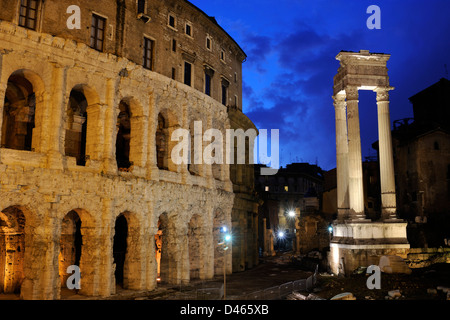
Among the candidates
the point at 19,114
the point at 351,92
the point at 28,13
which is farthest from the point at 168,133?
the point at 351,92

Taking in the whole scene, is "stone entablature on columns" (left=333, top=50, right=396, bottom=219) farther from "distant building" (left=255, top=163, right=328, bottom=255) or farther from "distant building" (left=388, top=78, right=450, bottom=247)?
"distant building" (left=255, top=163, right=328, bottom=255)

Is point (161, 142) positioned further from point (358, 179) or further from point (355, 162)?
point (358, 179)

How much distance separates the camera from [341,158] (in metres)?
26.4

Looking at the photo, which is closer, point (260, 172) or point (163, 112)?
point (163, 112)

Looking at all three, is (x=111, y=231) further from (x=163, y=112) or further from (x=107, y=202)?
(x=163, y=112)

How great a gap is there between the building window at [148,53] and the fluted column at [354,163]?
12.6m

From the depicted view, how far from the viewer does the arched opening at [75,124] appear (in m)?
24.2

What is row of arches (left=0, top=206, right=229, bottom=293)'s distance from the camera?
21.1 meters

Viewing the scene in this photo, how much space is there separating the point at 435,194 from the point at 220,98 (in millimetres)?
20881

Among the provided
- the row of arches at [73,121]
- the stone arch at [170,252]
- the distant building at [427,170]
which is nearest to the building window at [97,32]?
the row of arches at [73,121]

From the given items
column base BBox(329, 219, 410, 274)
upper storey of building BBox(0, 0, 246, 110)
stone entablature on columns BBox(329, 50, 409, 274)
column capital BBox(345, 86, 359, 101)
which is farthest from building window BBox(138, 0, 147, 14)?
column base BBox(329, 219, 410, 274)
